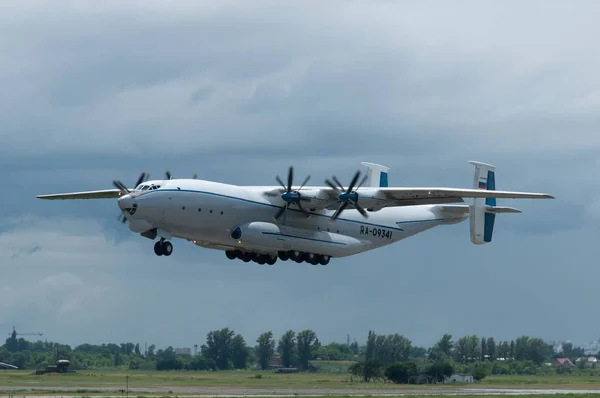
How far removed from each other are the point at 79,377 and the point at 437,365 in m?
24.2

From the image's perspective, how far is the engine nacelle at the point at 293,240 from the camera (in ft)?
191

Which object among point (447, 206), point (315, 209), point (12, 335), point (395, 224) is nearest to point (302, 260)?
point (315, 209)

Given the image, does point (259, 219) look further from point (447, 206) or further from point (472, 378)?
point (472, 378)

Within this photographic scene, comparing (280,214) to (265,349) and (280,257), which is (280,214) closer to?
(280,257)

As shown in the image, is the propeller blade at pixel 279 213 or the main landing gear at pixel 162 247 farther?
the propeller blade at pixel 279 213

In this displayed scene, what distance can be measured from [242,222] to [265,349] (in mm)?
37485

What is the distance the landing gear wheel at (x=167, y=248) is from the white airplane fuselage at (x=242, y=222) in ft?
1.63

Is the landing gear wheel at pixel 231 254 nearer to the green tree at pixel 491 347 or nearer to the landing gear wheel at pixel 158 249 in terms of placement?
the landing gear wheel at pixel 158 249

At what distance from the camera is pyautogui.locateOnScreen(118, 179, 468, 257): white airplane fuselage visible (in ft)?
185

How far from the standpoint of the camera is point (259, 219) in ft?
196

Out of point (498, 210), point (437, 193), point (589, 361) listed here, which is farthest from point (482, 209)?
point (589, 361)

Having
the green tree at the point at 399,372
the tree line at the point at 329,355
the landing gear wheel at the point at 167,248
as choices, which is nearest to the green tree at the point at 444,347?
the tree line at the point at 329,355

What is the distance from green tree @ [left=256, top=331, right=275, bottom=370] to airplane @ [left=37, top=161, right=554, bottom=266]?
94.7 ft

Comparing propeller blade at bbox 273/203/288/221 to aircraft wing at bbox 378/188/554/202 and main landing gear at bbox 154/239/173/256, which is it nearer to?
aircraft wing at bbox 378/188/554/202
